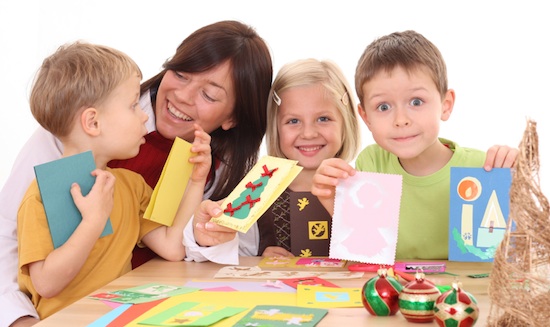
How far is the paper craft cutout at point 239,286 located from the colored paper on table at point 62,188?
30 centimetres

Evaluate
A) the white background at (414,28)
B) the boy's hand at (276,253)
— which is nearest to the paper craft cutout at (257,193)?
the boy's hand at (276,253)

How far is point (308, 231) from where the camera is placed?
2010 mm

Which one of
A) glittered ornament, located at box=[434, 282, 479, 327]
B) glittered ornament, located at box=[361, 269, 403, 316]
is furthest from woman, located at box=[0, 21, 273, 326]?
glittered ornament, located at box=[434, 282, 479, 327]

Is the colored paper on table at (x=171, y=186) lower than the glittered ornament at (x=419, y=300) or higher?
higher

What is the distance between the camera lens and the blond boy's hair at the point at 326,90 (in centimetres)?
212

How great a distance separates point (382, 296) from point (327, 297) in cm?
17

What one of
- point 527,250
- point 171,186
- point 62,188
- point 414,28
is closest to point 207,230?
point 171,186

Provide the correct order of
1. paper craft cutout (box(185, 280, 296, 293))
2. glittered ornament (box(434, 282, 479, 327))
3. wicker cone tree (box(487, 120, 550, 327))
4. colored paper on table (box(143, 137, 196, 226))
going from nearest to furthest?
1. wicker cone tree (box(487, 120, 550, 327))
2. glittered ornament (box(434, 282, 479, 327))
3. paper craft cutout (box(185, 280, 296, 293))
4. colored paper on table (box(143, 137, 196, 226))

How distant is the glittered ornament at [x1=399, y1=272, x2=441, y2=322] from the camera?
1105mm

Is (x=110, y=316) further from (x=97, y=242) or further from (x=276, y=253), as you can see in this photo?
(x=276, y=253)

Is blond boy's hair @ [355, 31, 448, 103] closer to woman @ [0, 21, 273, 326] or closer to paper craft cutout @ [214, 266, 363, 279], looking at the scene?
woman @ [0, 21, 273, 326]

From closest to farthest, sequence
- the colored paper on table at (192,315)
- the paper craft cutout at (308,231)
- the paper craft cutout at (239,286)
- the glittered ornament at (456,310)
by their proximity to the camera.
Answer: the glittered ornament at (456,310) < the colored paper on table at (192,315) < the paper craft cutout at (239,286) < the paper craft cutout at (308,231)

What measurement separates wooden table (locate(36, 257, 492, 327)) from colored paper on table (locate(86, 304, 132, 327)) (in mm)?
20

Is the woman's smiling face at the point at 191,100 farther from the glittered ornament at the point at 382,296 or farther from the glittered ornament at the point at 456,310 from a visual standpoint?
the glittered ornament at the point at 456,310
